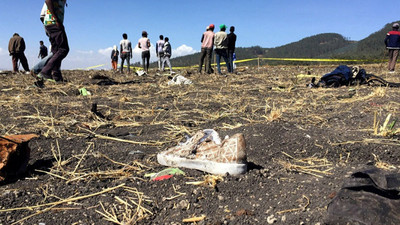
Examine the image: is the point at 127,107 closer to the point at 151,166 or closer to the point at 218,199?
the point at 151,166

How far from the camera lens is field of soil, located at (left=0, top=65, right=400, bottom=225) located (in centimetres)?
149

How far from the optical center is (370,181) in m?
1.24

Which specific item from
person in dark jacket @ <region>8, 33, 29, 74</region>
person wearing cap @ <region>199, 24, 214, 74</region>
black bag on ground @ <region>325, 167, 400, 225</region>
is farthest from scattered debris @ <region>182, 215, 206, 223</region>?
person in dark jacket @ <region>8, 33, 29, 74</region>

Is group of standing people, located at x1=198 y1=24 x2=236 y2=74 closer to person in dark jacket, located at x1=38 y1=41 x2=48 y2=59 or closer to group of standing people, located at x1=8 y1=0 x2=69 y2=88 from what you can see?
group of standing people, located at x1=8 y1=0 x2=69 y2=88

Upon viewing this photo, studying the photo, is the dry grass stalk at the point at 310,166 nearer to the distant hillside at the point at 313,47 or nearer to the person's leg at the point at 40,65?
the person's leg at the point at 40,65

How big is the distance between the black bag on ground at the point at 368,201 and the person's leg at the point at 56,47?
5.60 metres

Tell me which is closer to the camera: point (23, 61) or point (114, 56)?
point (23, 61)

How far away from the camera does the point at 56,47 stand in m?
5.55

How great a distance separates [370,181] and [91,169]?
171cm

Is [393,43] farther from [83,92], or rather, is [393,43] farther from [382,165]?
[83,92]

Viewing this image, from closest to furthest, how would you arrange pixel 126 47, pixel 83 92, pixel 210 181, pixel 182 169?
pixel 210 181 → pixel 182 169 → pixel 83 92 → pixel 126 47

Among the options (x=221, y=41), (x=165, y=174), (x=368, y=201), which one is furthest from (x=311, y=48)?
(x=368, y=201)

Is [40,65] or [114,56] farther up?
[114,56]

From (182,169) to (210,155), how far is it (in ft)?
0.72
